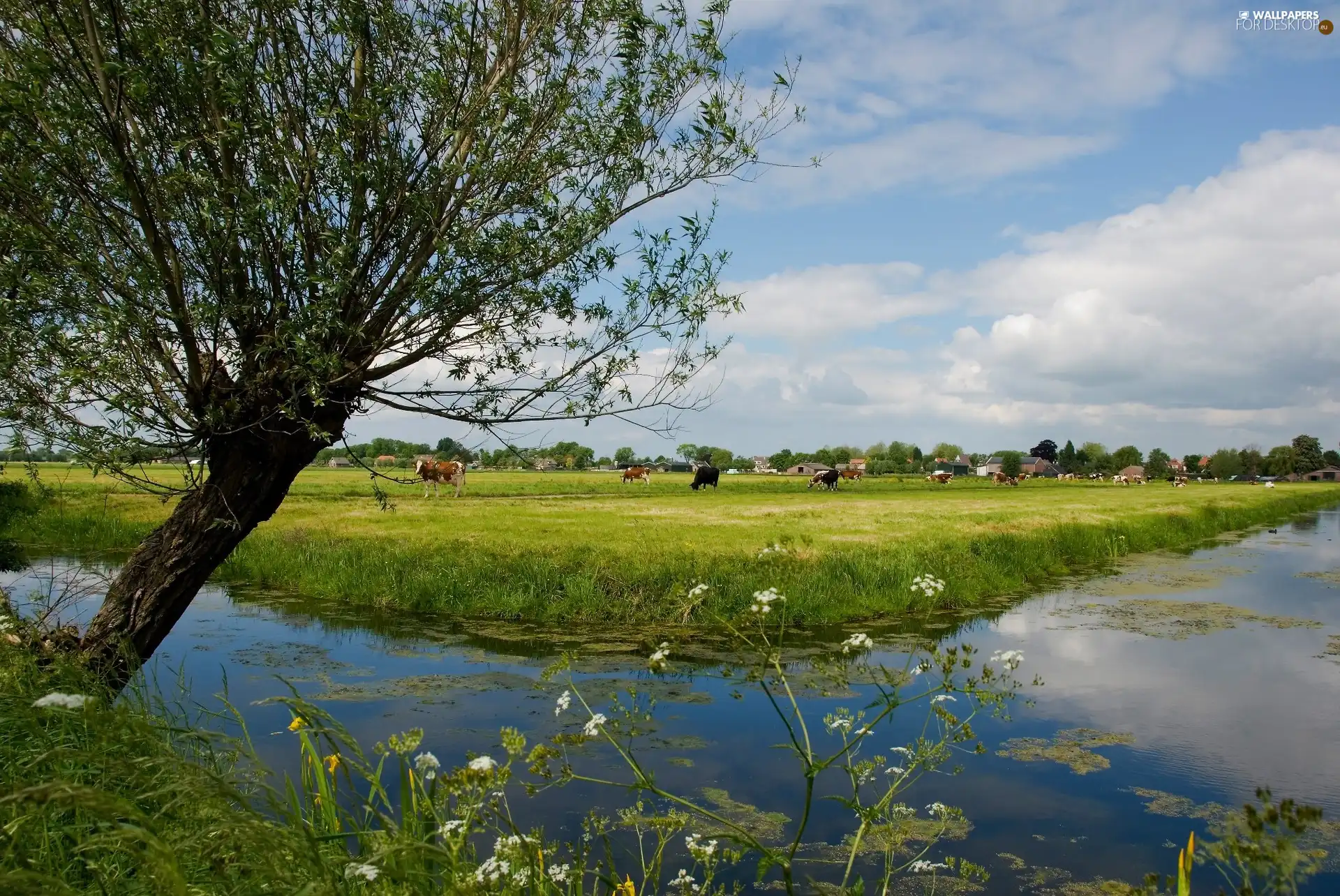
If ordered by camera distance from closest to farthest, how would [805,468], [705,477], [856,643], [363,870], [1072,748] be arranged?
[363,870], [856,643], [1072,748], [705,477], [805,468]

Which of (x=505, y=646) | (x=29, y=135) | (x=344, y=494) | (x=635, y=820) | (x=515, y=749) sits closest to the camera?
(x=515, y=749)

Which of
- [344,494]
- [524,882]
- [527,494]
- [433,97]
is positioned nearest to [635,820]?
[524,882]

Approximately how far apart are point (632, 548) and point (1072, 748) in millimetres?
12973

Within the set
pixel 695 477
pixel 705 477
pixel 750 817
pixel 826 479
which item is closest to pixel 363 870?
pixel 750 817

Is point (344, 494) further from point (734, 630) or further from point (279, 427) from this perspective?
point (734, 630)

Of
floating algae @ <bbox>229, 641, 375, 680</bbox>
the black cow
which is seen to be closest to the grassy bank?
floating algae @ <bbox>229, 641, 375, 680</bbox>

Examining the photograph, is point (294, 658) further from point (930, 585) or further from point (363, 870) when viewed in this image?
point (363, 870)

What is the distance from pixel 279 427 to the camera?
736 cm

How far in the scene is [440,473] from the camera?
49.4 meters

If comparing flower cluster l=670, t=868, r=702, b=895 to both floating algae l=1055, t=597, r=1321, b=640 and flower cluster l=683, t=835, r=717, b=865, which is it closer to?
flower cluster l=683, t=835, r=717, b=865

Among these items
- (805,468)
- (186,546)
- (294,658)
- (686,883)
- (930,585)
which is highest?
(805,468)

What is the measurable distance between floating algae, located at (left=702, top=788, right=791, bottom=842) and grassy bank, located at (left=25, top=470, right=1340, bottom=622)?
219cm

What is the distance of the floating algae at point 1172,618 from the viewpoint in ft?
56.1

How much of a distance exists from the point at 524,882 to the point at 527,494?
49836 mm
